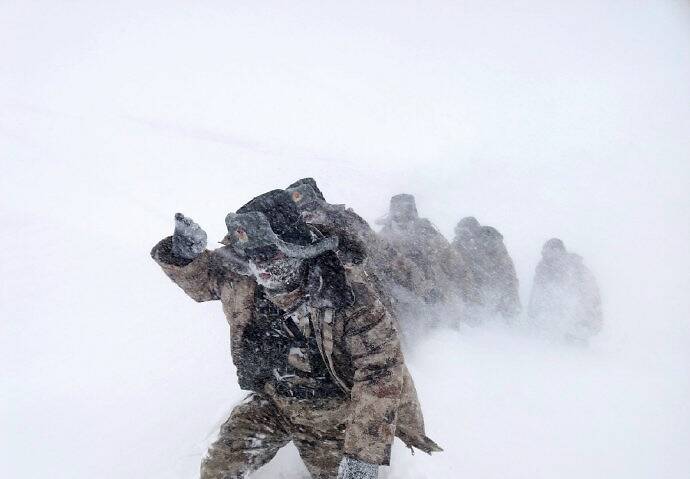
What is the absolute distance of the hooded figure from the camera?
1.93 metres

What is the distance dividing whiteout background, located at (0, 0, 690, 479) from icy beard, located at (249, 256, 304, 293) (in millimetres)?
1464

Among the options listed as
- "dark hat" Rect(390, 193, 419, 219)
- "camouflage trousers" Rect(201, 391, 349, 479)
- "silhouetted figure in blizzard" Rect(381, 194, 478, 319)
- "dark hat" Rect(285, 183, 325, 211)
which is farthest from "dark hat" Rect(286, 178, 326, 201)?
"dark hat" Rect(390, 193, 419, 219)

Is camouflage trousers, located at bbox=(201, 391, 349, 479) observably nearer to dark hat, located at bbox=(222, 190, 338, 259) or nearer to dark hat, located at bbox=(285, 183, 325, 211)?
dark hat, located at bbox=(222, 190, 338, 259)

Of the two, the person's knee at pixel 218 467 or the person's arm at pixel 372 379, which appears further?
the person's knee at pixel 218 467

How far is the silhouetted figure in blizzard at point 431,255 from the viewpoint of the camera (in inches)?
184

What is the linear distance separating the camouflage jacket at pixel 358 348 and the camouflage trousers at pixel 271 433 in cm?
25

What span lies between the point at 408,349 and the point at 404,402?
2.09 meters

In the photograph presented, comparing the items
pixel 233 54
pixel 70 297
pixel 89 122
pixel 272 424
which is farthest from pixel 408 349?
pixel 233 54

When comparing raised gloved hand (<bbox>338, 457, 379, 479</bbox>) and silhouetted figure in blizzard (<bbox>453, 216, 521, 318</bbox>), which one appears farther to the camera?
silhouetted figure in blizzard (<bbox>453, 216, 521, 318</bbox>)

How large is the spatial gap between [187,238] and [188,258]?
0.10 m

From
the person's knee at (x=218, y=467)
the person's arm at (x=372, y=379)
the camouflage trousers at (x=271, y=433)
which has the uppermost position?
the person's arm at (x=372, y=379)

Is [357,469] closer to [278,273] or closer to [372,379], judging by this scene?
[372,379]

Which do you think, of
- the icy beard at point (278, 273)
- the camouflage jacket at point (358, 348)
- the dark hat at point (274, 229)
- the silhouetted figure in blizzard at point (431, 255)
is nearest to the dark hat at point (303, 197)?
the dark hat at point (274, 229)

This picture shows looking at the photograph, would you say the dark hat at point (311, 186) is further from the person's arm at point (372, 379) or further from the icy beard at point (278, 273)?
the person's arm at point (372, 379)
